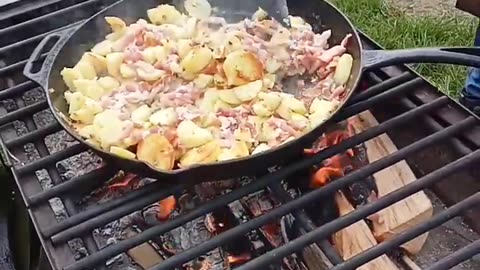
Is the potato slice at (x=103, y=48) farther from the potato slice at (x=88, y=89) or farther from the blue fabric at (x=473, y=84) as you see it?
the blue fabric at (x=473, y=84)

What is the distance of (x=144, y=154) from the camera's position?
4.68 ft

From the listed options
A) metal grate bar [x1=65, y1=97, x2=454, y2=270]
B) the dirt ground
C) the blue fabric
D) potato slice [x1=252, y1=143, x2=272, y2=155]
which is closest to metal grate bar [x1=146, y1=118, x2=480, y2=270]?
metal grate bar [x1=65, y1=97, x2=454, y2=270]

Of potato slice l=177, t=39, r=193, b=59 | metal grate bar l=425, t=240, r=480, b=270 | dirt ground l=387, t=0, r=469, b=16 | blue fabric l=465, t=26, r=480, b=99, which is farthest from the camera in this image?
dirt ground l=387, t=0, r=469, b=16

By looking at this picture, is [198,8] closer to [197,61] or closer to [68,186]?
[197,61]

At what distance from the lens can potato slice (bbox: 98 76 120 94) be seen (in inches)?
65.2

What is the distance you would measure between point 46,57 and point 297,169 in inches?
25.2

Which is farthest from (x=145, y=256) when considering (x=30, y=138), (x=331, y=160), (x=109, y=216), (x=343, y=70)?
(x=343, y=70)

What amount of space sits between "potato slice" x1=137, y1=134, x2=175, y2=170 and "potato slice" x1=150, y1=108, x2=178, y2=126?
0.10 metres

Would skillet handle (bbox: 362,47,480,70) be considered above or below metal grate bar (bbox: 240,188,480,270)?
above

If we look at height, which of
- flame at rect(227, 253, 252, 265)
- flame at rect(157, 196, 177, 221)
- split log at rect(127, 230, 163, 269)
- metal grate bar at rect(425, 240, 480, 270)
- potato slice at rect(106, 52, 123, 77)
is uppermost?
potato slice at rect(106, 52, 123, 77)

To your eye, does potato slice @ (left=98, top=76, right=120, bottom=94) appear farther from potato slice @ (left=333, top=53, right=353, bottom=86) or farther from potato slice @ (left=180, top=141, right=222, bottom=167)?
potato slice @ (left=333, top=53, right=353, bottom=86)

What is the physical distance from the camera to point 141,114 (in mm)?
1576

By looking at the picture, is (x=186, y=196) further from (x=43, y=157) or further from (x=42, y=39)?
(x=42, y=39)

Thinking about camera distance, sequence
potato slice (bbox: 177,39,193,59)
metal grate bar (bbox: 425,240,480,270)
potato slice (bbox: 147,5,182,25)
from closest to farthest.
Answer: metal grate bar (bbox: 425,240,480,270), potato slice (bbox: 177,39,193,59), potato slice (bbox: 147,5,182,25)
